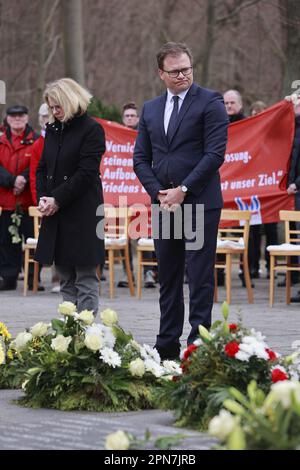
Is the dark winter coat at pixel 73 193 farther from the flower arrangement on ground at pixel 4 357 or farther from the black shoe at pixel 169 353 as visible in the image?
the flower arrangement on ground at pixel 4 357

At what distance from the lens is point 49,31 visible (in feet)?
111

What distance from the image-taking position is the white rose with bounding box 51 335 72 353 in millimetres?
7246

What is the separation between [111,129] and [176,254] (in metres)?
8.38

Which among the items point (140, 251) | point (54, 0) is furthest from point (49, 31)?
point (140, 251)

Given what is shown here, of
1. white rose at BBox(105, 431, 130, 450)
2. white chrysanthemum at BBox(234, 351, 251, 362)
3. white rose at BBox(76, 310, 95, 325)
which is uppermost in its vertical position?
white rose at BBox(76, 310, 95, 325)

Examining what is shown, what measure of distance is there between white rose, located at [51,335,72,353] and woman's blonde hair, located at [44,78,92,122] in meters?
2.42

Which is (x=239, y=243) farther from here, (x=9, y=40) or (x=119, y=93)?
(x=119, y=93)

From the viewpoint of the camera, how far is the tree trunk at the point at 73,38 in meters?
20.0

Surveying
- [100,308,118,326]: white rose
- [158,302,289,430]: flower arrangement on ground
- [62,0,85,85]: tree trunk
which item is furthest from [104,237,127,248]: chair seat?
[158,302,289,430]: flower arrangement on ground

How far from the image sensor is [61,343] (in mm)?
7266

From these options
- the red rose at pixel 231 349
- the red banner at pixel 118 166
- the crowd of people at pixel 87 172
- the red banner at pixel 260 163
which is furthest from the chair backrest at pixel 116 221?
the red rose at pixel 231 349

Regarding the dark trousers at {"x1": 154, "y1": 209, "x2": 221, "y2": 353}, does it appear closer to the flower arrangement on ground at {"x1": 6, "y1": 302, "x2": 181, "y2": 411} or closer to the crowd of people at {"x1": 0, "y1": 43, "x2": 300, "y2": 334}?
the crowd of people at {"x1": 0, "y1": 43, "x2": 300, "y2": 334}

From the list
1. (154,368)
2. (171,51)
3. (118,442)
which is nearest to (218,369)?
(154,368)

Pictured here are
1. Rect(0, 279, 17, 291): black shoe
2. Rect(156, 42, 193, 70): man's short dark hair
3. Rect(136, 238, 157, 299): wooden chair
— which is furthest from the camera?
Rect(0, 279, 17, 291): black shoe
